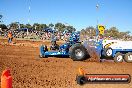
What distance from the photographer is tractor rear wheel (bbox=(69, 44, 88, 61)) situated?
1391 centimetres

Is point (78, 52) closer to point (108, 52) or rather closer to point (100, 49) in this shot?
point (100, 49)

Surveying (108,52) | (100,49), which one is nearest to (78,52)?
(100,49)

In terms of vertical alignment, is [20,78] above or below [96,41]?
below

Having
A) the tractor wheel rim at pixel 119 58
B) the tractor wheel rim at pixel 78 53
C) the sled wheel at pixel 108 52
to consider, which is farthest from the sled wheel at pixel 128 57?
the tractor wheel rim at pixel 78 53

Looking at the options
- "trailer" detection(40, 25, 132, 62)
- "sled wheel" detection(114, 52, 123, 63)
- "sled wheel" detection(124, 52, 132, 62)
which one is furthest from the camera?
"sled wheel" detection(124, 52, 132, 62)

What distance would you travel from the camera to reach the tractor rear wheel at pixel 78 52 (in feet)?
45.6

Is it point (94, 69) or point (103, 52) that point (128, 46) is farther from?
point (94, 69)

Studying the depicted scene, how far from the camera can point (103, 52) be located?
1387 cm

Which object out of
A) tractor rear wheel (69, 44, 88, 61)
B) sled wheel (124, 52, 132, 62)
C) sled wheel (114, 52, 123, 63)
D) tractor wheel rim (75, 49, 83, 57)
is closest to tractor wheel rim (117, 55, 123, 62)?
sled wheel (114, 52, 123, 63)

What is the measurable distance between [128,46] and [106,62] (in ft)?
4.72

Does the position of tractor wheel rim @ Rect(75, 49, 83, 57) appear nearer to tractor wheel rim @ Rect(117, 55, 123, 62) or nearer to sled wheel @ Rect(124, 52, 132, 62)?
tractor wheel rim @ Rect(117, 55, 123, 62)

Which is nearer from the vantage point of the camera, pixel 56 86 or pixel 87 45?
pixel 56 86

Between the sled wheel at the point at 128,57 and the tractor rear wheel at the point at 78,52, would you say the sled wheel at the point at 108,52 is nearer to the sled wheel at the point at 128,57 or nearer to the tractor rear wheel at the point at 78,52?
the sled wheel at the point at 128,57

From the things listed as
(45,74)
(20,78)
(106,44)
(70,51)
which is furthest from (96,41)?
(20,78)
